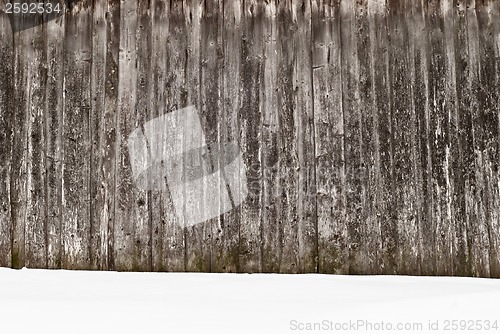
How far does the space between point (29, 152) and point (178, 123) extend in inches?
51.4

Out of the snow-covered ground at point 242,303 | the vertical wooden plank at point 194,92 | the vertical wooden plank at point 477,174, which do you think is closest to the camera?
the snow-covered ground at point 242,303

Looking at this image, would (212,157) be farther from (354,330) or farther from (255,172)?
(354,330)

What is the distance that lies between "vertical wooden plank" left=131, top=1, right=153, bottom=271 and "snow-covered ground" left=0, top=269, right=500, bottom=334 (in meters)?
0.24

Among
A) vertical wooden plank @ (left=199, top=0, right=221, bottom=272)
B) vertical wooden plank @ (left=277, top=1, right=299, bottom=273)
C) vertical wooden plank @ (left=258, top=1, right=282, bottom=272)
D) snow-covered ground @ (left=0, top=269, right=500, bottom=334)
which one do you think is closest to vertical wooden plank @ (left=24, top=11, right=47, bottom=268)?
snow-covered ground @ (left=0, top=269, right=500, bottom=334)

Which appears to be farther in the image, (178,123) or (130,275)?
(178,123)

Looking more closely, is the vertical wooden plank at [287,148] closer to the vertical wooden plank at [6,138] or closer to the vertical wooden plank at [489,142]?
the vertical wooden plank at [489,142]

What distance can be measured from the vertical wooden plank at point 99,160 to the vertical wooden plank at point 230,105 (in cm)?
98

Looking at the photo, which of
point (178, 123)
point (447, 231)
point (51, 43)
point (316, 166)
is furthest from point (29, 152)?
point (447, 231)

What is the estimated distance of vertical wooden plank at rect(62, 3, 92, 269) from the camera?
4.41 metres

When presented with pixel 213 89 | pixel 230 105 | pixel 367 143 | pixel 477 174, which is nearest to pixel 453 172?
pixel 477 174

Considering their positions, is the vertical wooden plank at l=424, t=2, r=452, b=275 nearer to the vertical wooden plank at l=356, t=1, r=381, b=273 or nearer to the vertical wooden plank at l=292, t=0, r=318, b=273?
the vertical wooden plank at l=356, t=1, r=381, b=273

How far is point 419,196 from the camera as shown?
4.26m

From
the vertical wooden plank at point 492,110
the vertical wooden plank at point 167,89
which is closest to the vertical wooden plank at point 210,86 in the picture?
the vertical wooden plank at point 167,89

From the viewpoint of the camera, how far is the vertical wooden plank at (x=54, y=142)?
4430 millimetres
